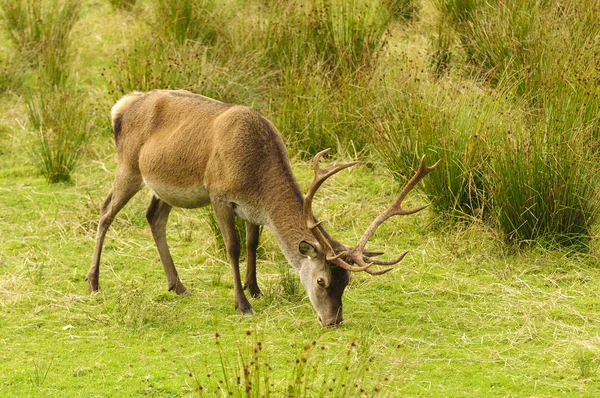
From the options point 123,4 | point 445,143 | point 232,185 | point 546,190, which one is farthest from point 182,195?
point 123,4

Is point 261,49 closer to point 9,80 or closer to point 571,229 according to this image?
point 9,80

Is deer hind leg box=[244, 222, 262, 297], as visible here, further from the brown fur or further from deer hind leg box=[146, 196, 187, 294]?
deer hind leg box=[146, 196, 187, 294]

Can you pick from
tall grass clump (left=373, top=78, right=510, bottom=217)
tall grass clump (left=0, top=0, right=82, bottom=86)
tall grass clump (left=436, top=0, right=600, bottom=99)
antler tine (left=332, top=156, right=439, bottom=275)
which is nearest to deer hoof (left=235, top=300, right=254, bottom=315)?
antler tine (left=332, top=156, right=439, bottom=275)

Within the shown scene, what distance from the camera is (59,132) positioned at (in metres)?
9.59

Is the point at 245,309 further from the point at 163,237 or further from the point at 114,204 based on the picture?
the point at 114,204

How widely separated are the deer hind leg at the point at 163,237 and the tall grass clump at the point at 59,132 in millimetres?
2325

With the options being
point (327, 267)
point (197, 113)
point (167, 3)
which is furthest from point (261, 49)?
point (327, 267)

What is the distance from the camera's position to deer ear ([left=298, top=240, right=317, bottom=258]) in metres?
6.22

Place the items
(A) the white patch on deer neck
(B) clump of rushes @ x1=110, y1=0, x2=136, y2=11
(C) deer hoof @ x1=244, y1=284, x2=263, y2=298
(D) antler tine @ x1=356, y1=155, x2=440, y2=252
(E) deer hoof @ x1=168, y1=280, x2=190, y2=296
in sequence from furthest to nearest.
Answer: (B) clump of rushes @ x1=110, y1=0, x2=136, y2=11 → (E) deer hoof @ x1=168, y1=280, x2=190, y2=296 → (C) deer hoof @ x1=244, y1=284, x2=263, y2=298 → (A) the white patch on deer neck → (D) antler tine @ x1=356, y1=155, x2=440, y2=252

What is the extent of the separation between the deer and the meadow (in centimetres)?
32

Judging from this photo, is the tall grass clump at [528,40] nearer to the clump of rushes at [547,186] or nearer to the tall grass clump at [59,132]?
the clump of rushes at [547,186]

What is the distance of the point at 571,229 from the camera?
25.1 feet

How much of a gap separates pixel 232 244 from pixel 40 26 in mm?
5924

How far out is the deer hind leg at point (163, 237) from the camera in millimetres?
7270
